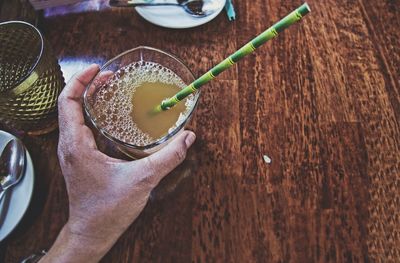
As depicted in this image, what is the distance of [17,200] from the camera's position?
765 mm

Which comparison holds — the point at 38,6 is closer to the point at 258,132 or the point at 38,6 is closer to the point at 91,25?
the point at 91,25

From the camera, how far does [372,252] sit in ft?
2.60

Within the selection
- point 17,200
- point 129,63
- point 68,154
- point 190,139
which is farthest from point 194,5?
point 17,200

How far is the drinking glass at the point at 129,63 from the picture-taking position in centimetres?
77

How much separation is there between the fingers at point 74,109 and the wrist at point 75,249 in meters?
0.18

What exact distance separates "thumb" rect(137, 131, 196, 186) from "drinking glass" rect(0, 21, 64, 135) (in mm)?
289

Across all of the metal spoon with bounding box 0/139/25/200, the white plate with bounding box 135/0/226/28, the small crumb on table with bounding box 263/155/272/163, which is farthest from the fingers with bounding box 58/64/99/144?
the small crumb on table with bounding box 263/155/272/163

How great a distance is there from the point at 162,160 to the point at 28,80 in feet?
1.05

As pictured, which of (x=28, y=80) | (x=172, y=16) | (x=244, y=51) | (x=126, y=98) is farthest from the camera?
(x=172, y=16)

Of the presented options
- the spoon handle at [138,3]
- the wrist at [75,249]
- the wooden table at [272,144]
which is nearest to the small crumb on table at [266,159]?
the wooden table at [272,144]

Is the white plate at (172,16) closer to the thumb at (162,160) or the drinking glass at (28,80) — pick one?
the drinking glass at (28,80)

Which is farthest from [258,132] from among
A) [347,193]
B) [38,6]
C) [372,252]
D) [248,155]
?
[38,6]

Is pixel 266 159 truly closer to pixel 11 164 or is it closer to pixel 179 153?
pixel 179 153

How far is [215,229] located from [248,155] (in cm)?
19
